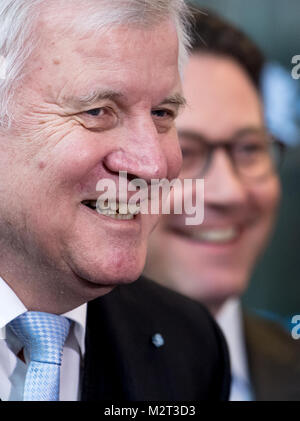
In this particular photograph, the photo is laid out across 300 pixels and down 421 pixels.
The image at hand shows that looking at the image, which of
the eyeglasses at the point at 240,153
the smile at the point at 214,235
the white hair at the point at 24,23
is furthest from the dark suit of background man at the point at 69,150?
the smile at the point at 214,235

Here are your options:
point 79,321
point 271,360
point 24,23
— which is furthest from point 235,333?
point 24,23

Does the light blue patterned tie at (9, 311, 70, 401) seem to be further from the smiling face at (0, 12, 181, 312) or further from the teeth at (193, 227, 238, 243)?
the teeth at (193, 227, 238, 243)

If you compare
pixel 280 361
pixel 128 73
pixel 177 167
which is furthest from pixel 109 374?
pixel 280 361

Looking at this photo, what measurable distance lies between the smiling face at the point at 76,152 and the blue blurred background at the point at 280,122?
137cm

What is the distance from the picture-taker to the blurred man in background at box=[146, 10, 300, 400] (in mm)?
2463

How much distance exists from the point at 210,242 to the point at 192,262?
0.31 feet

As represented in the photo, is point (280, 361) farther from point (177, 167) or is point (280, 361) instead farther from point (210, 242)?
point (177, 167)

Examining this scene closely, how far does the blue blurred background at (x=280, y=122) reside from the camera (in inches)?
107

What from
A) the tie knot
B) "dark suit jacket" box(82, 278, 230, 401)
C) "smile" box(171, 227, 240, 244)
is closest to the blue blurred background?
"smile" box(171, 227, 240, 244)

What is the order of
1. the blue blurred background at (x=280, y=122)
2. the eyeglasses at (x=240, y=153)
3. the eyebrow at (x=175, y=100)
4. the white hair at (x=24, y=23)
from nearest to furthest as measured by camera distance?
1. the white hair at (x=24, y=23)
2. the eyebrow at (x=175, y=100)
3. the eyeglasses at (x=240, y=153)
4. the blue blurred background at (x=280, y=122)

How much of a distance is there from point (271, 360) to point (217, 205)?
2.00ft

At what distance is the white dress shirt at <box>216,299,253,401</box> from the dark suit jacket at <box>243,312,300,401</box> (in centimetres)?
2

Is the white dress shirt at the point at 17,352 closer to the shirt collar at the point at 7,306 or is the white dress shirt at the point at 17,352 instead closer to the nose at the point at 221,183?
the shirt collar at the point at 7,306
